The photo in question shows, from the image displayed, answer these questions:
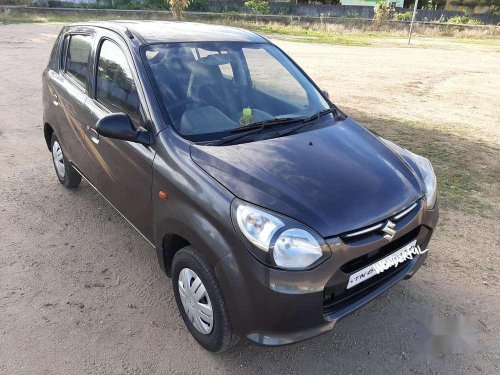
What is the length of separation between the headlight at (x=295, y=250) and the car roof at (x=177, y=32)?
1.85 metres

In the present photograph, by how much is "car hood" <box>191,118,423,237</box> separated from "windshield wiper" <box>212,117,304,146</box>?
97mm

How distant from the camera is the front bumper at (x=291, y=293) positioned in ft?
6.56

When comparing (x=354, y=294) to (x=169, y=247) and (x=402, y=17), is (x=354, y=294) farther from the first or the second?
(x=402, y=17)

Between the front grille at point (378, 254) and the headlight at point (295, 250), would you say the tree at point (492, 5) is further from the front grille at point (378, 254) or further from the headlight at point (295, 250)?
the headlight at point (295, 250)

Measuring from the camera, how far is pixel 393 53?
18234mm

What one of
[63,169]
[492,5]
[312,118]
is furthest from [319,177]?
[492,5]

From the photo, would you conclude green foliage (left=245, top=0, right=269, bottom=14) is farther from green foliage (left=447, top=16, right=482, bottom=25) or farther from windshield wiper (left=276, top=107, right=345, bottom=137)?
windshield wiper (left=276, top=107, right=345, bottom=137)

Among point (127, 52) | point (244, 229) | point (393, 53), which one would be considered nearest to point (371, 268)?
point (244, 229)

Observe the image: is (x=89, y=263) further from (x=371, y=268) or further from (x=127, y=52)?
(x=371, y=268)

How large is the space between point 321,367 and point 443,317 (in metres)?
0.98

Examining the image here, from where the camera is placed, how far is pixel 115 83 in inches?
122

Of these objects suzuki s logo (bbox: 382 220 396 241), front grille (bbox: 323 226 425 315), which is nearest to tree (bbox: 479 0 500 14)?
front grille (bbox: 323 226 425 315)

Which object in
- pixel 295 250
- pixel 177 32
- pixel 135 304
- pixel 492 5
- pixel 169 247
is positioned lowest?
pixel 135 304

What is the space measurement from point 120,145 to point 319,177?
1.44m
